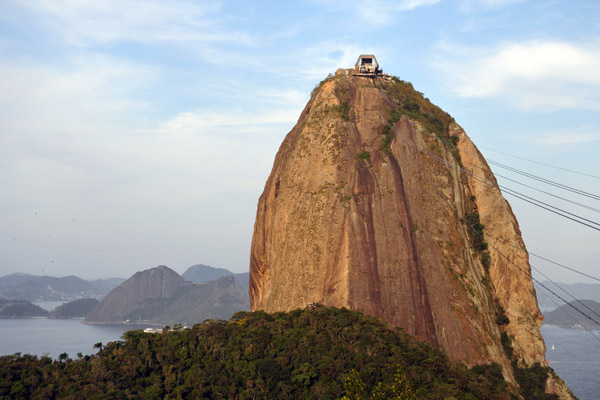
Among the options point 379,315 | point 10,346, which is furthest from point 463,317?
point 10,346

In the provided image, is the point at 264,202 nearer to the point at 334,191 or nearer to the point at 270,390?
the point at 334,191

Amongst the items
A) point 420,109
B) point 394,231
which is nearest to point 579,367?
point 420,109

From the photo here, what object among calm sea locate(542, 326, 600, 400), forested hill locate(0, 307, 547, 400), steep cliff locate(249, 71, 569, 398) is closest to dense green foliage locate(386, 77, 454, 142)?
steep cliff locate(249, 71, 569, 398)

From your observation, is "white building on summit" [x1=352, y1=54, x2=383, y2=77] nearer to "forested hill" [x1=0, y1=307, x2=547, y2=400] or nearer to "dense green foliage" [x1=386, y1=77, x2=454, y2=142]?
"dense green foliage" [x1=386, y1=77, x2=454, y2=142]

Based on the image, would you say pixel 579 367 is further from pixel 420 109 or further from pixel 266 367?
pixel 266 367

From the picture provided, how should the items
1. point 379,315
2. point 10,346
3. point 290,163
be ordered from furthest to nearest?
point 10,346 → point 290,163 → point 379,315

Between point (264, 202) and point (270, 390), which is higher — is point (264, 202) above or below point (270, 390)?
above

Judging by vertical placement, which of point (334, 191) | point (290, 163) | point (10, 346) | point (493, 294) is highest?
point (290, 163)
